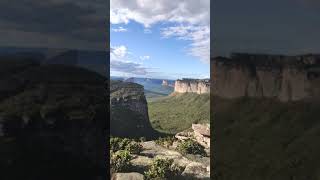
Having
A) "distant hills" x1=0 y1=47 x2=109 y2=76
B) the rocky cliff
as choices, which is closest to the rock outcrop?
"distant hills" x1=0 y1=47 x2=109 y2=76

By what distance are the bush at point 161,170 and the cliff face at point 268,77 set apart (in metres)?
11.2

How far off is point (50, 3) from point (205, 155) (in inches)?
782

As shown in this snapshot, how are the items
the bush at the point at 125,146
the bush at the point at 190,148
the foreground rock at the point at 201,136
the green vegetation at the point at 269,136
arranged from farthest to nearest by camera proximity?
the foreground rock at the point at 201,136 → the bush at the point at 190,148 → the bush at the point at 125,146 → the green vegetation at the point at 269,136

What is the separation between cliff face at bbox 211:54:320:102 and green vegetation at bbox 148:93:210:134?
2958 cm

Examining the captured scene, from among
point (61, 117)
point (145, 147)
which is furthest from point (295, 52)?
point (145, 147)

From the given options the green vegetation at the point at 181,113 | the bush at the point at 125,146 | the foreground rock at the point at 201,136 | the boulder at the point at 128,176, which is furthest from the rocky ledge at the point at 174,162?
the green vegetation at the point at 181,113

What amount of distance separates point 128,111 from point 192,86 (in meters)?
18.3

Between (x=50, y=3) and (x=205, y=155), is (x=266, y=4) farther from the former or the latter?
(x=205, y=155)

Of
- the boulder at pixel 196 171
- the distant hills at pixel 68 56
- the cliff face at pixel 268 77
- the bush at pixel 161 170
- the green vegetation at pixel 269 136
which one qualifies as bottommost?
the boulder at pixel 196 171

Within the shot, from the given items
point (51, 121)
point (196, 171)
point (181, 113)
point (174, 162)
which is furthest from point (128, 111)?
point (51, 121)

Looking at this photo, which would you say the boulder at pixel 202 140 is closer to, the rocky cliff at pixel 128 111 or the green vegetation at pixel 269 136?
the rocky cliff at pixel 128 111

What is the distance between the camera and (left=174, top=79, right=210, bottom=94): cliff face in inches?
2165

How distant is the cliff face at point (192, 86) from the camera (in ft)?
180

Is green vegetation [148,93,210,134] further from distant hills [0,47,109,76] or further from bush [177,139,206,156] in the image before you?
distant hills [0,47,109,76]
